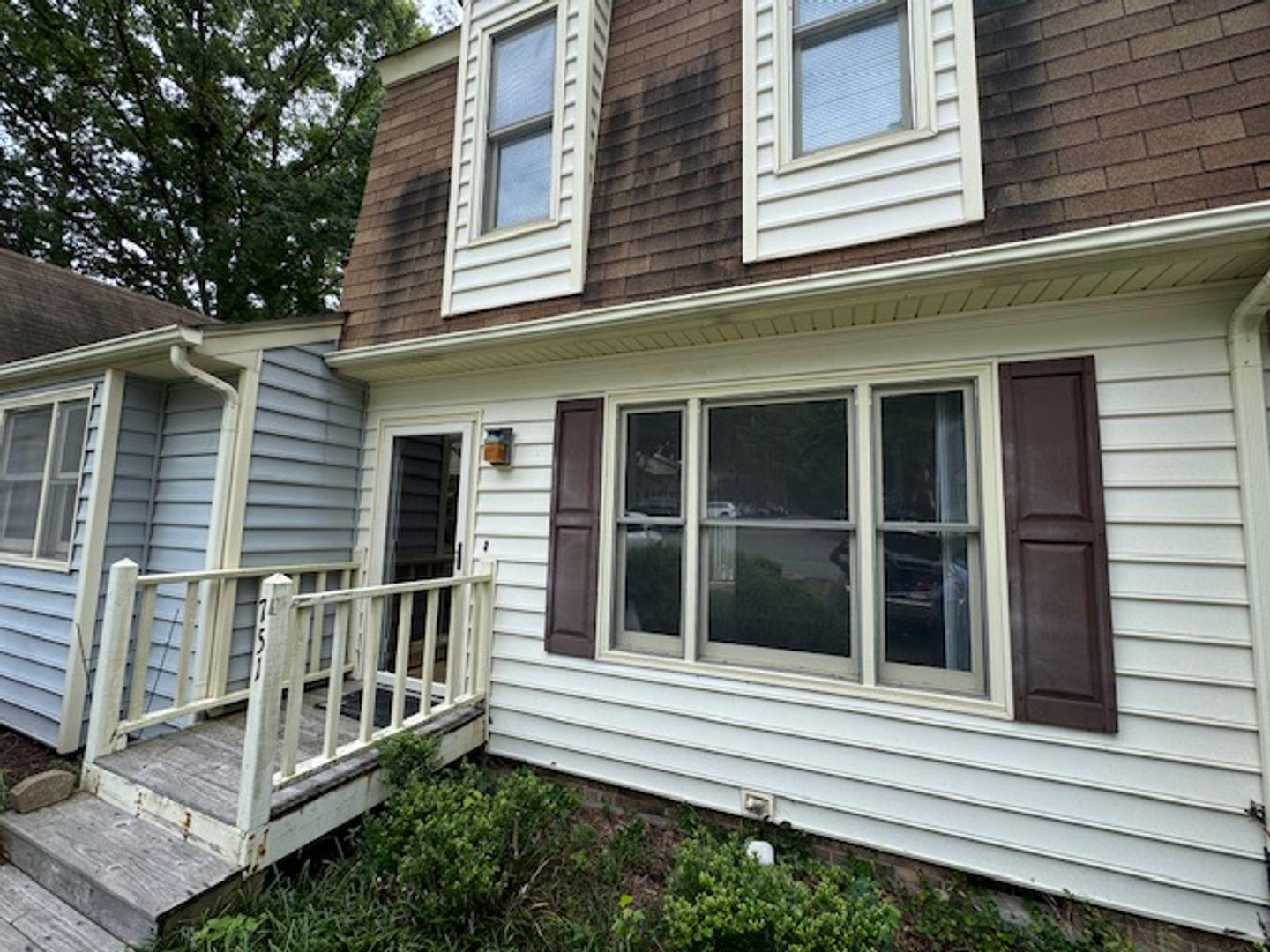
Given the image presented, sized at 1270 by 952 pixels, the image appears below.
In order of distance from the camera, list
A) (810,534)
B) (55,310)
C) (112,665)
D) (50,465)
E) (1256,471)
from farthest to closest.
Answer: (55,310), (50,465), (810,534), (112,665), (1256,471)

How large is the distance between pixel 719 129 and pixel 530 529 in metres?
2.71

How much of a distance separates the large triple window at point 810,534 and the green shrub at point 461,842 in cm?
103

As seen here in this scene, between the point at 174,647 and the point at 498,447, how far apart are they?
2.62 metres

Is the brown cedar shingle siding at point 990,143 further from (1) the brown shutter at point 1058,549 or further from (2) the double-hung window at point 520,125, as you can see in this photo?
(1) the brown shutter at point 1058,549

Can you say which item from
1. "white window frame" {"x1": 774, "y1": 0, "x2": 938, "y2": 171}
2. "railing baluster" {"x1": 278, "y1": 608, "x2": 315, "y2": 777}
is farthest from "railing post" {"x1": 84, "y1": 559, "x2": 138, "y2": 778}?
"white window frame" {"x1": 774, "y1": 0, "x2": 938, "y2": 171}

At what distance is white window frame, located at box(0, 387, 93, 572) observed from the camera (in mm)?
4090

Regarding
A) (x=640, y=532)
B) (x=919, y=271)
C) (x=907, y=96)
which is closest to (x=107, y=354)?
(x=640, y=532)

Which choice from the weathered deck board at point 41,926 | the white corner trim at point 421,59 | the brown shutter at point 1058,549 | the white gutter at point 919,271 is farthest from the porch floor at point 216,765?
the white corner trim at point 421,59

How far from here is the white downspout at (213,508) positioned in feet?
11.5

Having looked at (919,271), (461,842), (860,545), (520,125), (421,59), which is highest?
(421,59)

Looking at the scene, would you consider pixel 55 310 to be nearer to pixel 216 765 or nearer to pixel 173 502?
pixel 173 502

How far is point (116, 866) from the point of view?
2.31 m

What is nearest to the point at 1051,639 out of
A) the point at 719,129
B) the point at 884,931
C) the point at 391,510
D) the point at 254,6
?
the point at 884,931

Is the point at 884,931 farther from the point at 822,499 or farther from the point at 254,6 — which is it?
the point at 254,6
